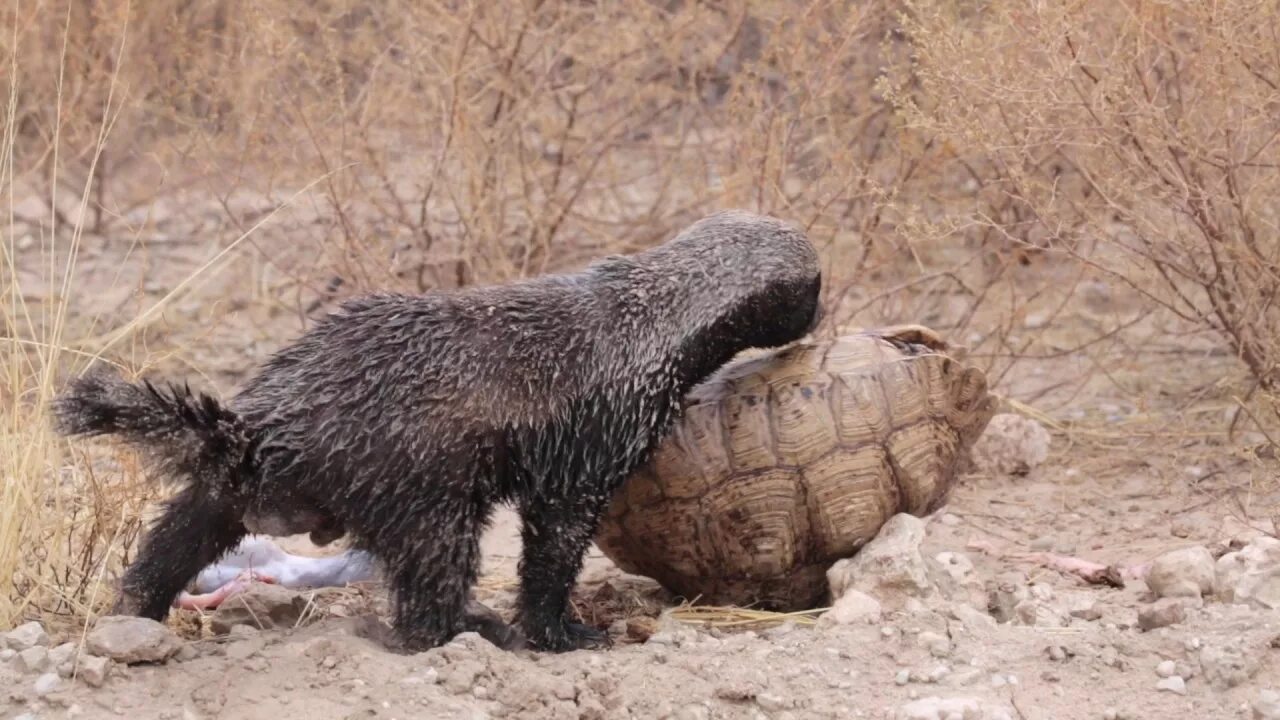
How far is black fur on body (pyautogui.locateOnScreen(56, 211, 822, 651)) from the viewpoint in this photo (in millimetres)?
4500

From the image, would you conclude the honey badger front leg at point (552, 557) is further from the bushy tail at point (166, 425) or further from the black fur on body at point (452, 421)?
the bushy tail at point (166, 425)

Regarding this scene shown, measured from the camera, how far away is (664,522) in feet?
17.3

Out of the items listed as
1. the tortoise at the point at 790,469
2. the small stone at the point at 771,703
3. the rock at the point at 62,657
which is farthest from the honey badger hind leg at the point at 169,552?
the small stone at the point at 771,703

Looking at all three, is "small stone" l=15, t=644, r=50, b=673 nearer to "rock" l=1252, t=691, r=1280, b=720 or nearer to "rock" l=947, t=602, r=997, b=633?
"rock" l=947, t=602, r=997, b=633

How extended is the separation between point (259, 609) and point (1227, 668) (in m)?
3.01

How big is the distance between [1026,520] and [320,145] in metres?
3.93

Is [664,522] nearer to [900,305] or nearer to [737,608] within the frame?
[737,608]

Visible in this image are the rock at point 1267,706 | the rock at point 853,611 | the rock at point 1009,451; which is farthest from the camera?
the rock at point 1009,451

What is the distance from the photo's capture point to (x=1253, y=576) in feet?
15.7

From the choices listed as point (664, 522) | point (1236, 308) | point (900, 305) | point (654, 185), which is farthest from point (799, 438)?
point (654, 185)

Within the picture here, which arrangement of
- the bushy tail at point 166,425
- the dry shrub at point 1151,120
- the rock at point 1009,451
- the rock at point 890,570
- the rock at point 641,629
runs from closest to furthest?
the bushy tail at point 166,425, the rock at point 890,570, the rock at point 641,629, the dry shrub at point 1151,120, the rock at point 1009,451

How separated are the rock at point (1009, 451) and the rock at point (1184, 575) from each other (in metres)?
2.12

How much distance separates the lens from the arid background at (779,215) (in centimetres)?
443

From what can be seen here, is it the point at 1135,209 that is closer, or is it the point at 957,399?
the point at 957,399
